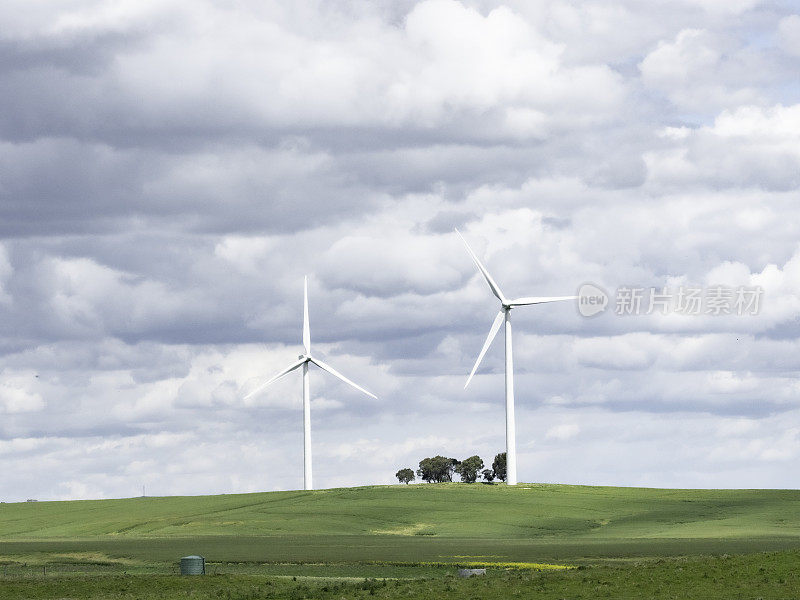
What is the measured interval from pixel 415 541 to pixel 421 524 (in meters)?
22.0

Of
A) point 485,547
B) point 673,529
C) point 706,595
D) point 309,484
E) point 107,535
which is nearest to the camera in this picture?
point 706,595

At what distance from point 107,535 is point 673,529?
6114cm

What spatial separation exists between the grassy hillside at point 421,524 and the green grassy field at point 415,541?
0.27 metres

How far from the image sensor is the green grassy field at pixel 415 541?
65.7m

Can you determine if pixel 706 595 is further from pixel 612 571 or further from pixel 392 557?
pixel 392 557

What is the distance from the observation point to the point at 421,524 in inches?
5443

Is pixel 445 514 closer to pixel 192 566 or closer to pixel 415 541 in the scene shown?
pixel 415 541

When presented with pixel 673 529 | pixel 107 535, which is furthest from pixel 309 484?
pixel 673 529

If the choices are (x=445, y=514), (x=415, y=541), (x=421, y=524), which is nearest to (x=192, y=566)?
(x=415, y=541)

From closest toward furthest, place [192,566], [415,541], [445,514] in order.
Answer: [192,566] → [415,541] → [445,514]

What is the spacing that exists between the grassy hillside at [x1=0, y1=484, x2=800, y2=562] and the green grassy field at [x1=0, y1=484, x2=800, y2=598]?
0.87ft

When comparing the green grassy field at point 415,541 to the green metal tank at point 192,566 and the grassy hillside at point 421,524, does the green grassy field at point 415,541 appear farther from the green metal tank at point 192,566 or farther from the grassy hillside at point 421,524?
the green metal tank at point 192,566

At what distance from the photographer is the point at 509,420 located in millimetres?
168750

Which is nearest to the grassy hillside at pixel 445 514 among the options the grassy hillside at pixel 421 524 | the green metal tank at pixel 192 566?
the grassy hillside at pixel 421 524
